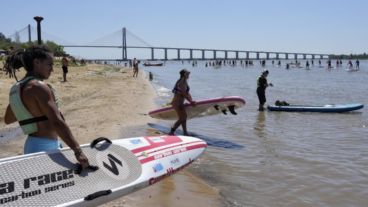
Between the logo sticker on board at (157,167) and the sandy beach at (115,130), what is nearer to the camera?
the logo sticker on board at (157,167)

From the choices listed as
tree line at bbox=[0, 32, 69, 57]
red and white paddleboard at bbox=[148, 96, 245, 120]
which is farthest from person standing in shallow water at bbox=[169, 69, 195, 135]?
tree line at bbox=[0, 32, 69, 57]

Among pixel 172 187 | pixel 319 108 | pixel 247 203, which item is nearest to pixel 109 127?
pixel 172 187

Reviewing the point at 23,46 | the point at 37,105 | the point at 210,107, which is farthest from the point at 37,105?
the point at 210,107

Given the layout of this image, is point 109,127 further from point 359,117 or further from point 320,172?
point 359,117

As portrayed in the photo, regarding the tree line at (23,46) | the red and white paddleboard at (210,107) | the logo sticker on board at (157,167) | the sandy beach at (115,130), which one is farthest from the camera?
the red and white paddleboard at (210,107)

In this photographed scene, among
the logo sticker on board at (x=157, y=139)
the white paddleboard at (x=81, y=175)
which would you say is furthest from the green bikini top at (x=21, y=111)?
the logo sticker on board at (x=157, y=139)

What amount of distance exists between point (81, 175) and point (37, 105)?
802 mm

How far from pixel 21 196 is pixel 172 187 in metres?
2.63

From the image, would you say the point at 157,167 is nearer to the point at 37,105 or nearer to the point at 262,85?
the point at 37,105

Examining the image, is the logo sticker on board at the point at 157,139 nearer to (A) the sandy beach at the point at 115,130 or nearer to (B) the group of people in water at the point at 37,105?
(A) the sandy beach at the point at 115,130

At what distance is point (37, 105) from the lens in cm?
323

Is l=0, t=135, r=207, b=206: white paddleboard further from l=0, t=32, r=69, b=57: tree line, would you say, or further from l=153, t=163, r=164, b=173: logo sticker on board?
l=0, t=32, r=69, b=57: tree line

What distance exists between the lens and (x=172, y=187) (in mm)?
5633

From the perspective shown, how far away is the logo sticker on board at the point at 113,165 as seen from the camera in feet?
13.1
